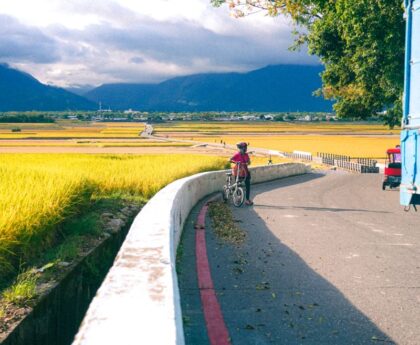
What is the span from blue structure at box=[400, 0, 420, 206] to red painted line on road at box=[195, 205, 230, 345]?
3417 millimetres

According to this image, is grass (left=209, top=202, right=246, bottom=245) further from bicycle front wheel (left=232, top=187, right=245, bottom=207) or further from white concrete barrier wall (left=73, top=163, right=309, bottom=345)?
white concrete barrier wall (left=73, top=163, right=309, bottom=345)

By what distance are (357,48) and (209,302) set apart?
58.7ft

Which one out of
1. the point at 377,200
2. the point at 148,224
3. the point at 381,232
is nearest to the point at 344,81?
the point at 377,200

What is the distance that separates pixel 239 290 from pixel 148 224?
1236 mm

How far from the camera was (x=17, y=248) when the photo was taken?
543 centimetres

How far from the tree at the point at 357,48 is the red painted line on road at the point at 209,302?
13694mm

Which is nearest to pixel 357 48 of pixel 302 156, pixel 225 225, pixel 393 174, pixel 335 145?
pixel 393 174

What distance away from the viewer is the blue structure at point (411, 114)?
8297 millimetres

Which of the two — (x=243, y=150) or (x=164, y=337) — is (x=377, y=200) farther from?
(x=164, y=337)

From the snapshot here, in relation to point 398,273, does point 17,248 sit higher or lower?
higher

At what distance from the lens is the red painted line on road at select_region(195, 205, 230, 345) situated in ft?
14.9

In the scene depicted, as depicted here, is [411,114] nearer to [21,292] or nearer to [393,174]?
[21,292]

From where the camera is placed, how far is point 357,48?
21281 millimetres

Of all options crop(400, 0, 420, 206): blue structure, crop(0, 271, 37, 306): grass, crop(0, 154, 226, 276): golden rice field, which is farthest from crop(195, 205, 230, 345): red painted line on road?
crop(400, 0, 420, 206): blue structure
